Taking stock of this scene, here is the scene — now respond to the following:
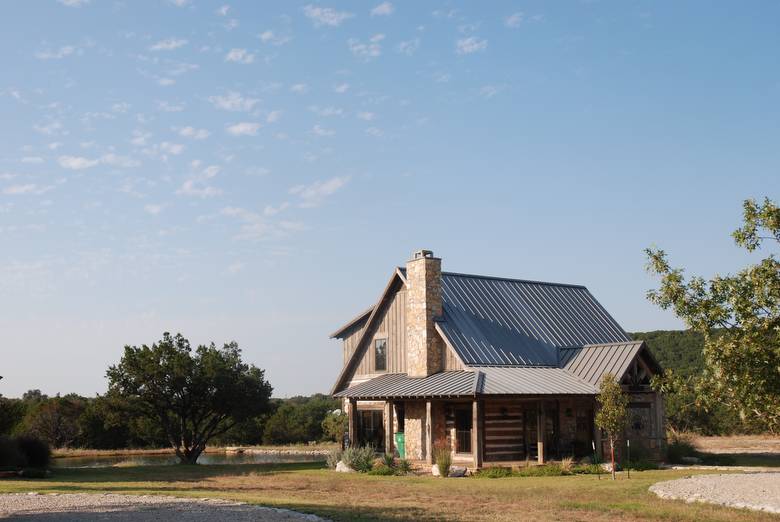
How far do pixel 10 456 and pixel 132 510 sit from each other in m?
16.3

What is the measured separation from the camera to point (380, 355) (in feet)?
120

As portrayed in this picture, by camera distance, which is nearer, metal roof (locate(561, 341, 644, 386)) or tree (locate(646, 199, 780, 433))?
tree (locate(646, 199, 780, 433))

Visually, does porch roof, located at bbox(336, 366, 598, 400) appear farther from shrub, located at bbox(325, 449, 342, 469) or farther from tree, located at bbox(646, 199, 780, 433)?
tree, located at bbox(646, 199, 780, 433)

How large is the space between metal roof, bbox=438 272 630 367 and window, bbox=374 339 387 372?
3.66m

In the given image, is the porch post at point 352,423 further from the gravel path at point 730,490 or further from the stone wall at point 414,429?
the gravel path at point 730,490

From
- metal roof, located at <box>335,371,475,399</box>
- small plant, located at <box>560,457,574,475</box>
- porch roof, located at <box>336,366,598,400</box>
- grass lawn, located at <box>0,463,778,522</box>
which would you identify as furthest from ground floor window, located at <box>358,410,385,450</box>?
small plant, located at <box>560,457,574,475</box>

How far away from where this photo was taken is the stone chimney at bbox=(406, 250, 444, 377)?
32.7 meters

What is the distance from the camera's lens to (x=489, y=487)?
23297 millimetres

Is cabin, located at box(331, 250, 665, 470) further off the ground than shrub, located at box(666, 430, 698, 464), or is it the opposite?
cabin, located at box(331, 250, 665, 470)

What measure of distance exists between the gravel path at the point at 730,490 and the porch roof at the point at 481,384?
6.59 m

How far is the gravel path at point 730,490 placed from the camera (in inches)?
698

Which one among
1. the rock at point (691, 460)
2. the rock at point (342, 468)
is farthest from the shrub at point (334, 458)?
the rock at point (691, 460)

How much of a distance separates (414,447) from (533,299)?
976 centimetres

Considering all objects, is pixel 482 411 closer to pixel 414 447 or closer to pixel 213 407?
pixel 414 447
